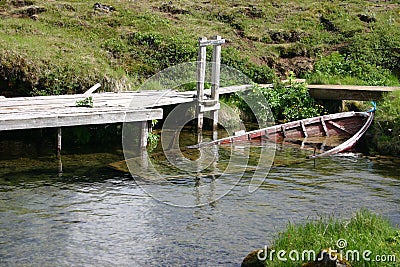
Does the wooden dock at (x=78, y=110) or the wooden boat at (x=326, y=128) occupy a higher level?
the wooden dock at (x=78, y=110)

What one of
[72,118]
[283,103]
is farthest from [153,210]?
[283,103]

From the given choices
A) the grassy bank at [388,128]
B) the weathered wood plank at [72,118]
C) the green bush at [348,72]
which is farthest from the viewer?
the green bush at [348,72]

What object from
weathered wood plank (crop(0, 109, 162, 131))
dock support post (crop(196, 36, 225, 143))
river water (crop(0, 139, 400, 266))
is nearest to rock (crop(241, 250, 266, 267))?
river water (crop(0, 139, 400, 266))

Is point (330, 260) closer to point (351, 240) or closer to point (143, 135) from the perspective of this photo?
point (351, 240)

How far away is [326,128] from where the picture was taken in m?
17.8

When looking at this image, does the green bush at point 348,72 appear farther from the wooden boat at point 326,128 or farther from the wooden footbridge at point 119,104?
the wooden boat at point 326,128

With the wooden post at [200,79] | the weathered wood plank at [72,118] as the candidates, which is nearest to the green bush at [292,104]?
the wooden post at [200,79]

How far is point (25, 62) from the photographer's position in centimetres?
1727

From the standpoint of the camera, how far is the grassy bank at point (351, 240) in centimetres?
711

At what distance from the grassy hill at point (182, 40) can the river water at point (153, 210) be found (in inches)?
164

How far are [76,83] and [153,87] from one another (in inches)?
103

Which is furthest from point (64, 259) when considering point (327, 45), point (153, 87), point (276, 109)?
point (327, 45)

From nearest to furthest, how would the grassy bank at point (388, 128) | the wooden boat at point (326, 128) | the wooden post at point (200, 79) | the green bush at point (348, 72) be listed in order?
the grassy bank at point (388, 128) < the wooden boat at point (326, 128) < the wooden post at point (200, 79) < the green bush at point (348, 72)

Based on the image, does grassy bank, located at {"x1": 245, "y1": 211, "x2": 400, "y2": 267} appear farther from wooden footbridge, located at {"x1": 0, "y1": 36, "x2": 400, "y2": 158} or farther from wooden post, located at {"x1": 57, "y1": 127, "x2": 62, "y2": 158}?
wooden post, located at {"x1": 57, "y1": 127, "x2": 62, "y2": 158}
